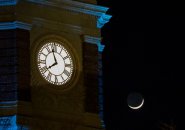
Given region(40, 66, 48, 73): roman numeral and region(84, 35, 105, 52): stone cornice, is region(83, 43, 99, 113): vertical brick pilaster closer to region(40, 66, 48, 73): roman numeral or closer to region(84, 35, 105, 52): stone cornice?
region(84, 35, 105, 52): stone cornice

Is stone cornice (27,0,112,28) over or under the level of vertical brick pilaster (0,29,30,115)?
over

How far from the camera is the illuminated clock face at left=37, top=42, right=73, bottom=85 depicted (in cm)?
3153

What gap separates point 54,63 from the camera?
31609 mm

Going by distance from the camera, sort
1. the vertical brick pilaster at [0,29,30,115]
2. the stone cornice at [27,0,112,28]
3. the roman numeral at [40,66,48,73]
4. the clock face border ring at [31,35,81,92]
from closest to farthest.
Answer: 1. the vertical brick pilaster at [0,29,30,115]
2. the clock face border ring at [31,35,81,92]
3. the roman numeral at [40,66,48,73]
4. the stone cornice at [27,0,112,28]

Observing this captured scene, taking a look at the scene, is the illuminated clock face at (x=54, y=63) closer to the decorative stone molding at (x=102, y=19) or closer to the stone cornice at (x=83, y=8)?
the stone cornice at (x=83, y=8)

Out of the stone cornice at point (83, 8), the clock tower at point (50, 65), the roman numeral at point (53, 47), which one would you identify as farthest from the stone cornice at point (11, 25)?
the roman numeral at point (53, 47)

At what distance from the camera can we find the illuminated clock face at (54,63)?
31531 mm

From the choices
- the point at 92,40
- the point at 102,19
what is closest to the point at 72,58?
the point at 92,40

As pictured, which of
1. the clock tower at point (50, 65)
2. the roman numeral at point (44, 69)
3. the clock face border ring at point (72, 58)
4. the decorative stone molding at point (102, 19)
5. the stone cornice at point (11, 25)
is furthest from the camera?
the decorative stone molding at point (102, 19)

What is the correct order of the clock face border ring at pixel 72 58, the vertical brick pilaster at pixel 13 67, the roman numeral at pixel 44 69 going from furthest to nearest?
the roman numeral at pixel 44 69
the clock face border ring at pixel 72 58
the vertical brick pilaster at pixel 13 67

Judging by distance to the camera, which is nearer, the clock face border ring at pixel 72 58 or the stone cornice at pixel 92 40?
the clock face border ring at pixel 72 58

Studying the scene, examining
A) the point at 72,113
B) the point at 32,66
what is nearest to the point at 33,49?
the point at 32,66

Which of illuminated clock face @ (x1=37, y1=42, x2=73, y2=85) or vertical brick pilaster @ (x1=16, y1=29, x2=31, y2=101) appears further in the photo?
illuminated clock face @ (x1=37, y1=42, x2=73, y2=85)

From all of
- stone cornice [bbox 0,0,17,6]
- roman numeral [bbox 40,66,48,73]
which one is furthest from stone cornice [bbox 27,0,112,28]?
roman numeral [bbox 40,66,48,73]
